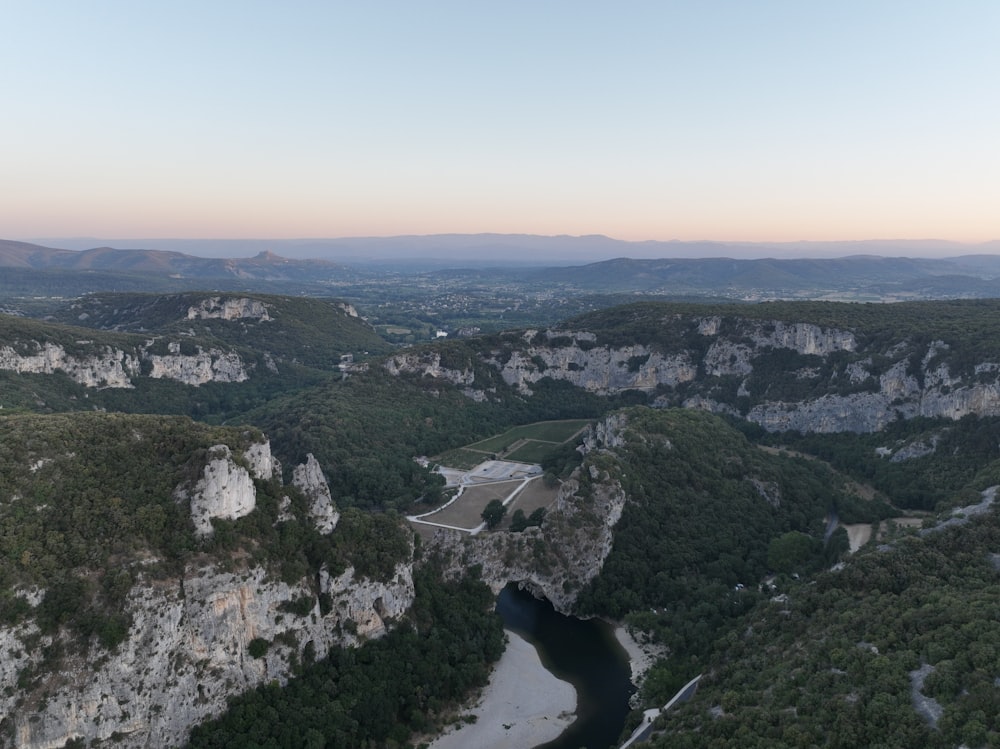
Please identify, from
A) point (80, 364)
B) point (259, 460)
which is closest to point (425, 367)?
point (80, 364)

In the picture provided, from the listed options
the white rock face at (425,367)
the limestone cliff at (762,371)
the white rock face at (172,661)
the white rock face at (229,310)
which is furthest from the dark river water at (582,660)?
the white rock face at (229,310)

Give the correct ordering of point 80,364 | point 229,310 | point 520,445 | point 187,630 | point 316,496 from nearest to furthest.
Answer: point 187,630, point 316,496, point 520,445, point 80,364, point 229,310

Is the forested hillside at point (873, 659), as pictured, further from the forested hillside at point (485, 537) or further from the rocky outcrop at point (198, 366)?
the rocky outcrop at point (198, 366)

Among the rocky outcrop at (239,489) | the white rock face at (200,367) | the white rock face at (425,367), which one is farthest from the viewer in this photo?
the white rock face at (200,367)

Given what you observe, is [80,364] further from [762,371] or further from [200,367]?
[762,371]

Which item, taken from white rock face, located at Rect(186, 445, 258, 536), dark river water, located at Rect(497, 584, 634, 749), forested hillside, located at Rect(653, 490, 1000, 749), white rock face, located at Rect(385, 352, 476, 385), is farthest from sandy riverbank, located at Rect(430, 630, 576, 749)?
white rock face, located at Rect(385, 352, 476, 385)
